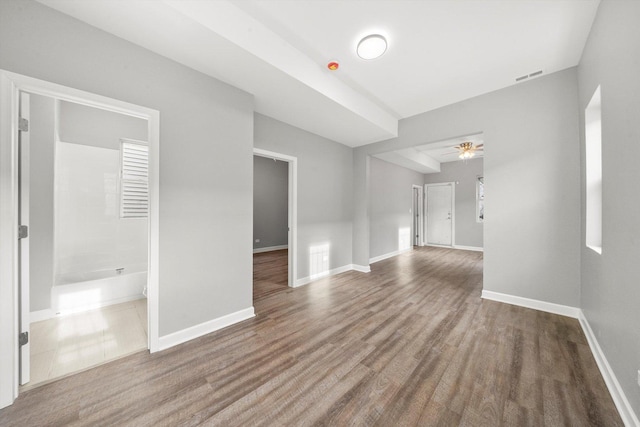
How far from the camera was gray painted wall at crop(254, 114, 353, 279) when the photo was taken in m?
3.41

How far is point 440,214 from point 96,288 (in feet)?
27.9

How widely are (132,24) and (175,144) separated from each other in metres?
0.87

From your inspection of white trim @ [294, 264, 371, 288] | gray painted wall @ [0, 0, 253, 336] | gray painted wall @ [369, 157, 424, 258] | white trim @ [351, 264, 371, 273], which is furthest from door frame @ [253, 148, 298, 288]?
gray painted wall @ [369, 157, 424, 258]

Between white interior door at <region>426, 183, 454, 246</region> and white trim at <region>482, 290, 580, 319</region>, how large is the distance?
4.74m

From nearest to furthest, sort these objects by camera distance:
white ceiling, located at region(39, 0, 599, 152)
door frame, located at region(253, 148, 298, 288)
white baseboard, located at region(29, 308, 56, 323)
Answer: white ceiling, located at region(39, 0, 599, 152) < white baseboard, located at region(29, 308, 56, 323) < door frame, located at region(253, 148, 298, 288)

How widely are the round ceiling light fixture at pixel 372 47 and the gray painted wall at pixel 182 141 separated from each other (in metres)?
1.31

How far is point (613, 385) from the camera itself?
4.78ft

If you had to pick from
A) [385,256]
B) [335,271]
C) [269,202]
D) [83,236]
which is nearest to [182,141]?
[83,236]

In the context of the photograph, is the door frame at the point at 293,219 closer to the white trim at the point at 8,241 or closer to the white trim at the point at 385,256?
the white trim at the point at 385,256

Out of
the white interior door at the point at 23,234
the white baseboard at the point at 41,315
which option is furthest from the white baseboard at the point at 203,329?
the white baseboard at the point at 41,315

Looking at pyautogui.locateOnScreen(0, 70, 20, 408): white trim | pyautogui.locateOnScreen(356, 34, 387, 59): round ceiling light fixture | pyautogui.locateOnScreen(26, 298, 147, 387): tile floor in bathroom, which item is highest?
pyautogui.locateOnScreen(356, 34, 387, 59): round ceiling light fixture

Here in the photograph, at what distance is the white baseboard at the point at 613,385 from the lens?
1246mm

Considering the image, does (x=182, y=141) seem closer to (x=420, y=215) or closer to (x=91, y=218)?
(x=91, y=218)

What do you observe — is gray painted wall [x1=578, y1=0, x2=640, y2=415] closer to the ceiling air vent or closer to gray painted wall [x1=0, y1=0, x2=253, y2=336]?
the ceiling air vent
